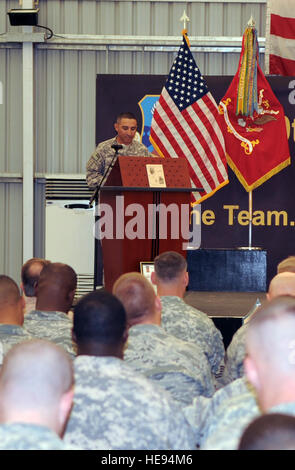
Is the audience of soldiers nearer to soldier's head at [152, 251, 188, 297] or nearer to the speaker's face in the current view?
soldier's head at [152, 251, 188, 297]

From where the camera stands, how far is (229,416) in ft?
7.40

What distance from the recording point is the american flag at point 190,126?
27.3 ft

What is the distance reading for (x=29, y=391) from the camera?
177 cm

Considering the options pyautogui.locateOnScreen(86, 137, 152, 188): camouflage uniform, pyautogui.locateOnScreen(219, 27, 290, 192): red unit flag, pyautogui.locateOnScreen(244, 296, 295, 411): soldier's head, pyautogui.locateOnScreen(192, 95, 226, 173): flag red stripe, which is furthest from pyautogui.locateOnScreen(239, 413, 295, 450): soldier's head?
pyautogui.locateOnScreen(219, 27, 290, 192): red unit flag

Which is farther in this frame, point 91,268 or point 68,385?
point 91,268

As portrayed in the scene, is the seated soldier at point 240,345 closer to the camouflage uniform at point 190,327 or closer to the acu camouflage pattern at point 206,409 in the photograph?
the camouflage uniform at point 190,327

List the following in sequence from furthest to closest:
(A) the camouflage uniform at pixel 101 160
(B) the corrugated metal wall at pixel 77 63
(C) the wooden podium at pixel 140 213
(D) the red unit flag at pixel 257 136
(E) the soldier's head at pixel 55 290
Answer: (B) the corrugated metal wall at pixel 77 63 → (D) the red unit flag at pixel 257 136 → (A) the camouflage uniform at pixel 101 160 → (C) the wooden podium at pixel 140 213 → (E) the soldier's head at pixel 55 290

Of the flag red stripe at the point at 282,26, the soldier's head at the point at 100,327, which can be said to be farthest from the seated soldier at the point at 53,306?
the flag red stripe at the point at 282,26

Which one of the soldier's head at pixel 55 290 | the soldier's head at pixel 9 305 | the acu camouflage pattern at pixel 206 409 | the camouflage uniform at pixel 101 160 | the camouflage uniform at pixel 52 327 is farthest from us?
the camouflage uniform at pixel 101 160

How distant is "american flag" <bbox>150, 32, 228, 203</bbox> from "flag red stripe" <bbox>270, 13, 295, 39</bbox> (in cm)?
136
